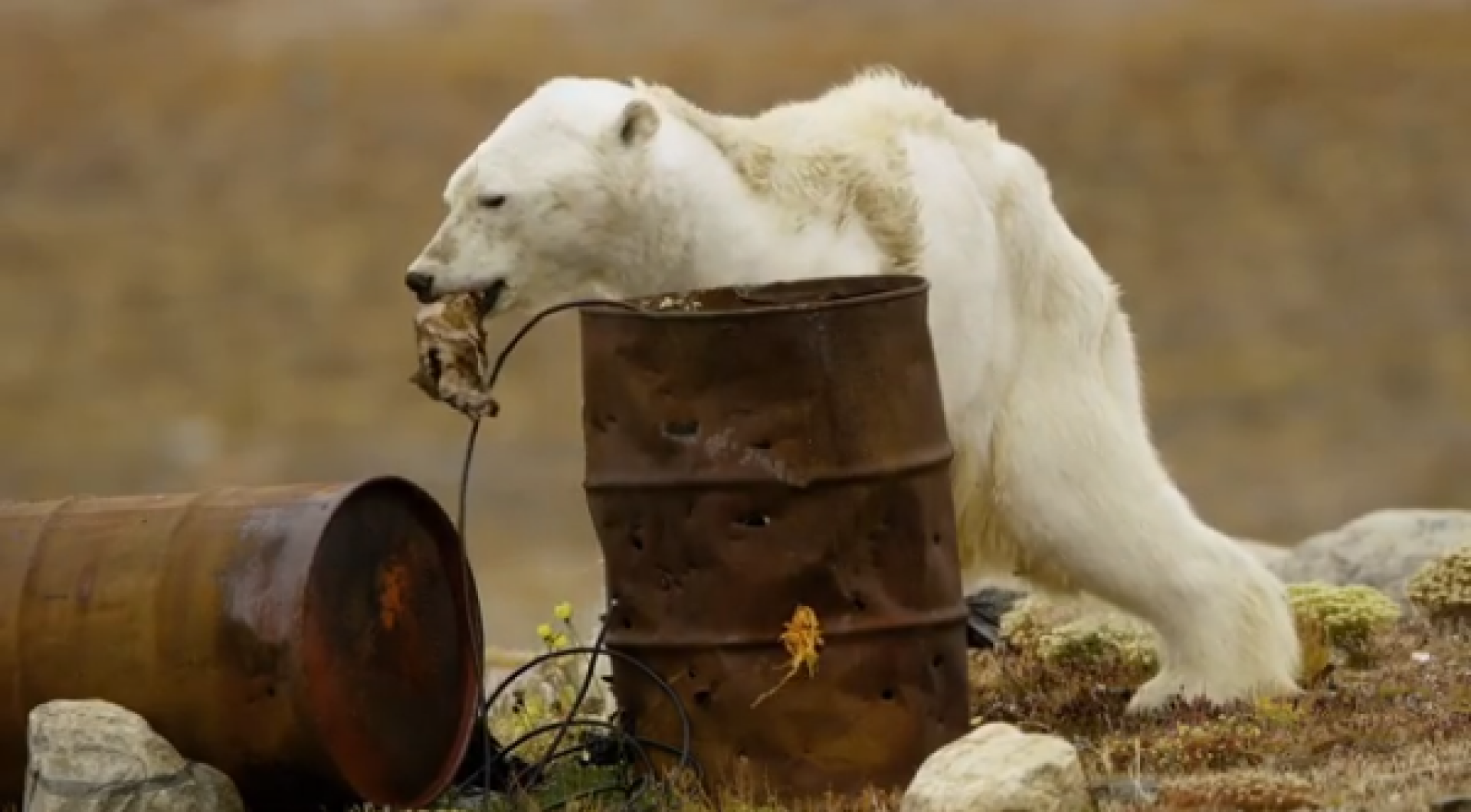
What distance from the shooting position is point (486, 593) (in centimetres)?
2014

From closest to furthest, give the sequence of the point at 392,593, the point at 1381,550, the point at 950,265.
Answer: the point at 392,593
the point at 950,265
the point at 1381,550

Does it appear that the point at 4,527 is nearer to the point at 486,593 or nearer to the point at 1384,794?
the point at 1384,794

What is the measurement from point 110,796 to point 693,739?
137cm

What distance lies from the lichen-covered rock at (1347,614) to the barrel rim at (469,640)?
3243 mm

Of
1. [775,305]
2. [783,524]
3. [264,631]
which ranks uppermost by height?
[775,305]

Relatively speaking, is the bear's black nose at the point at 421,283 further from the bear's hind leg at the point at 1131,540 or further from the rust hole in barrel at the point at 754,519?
the bear's hind leg at the point at 1131,540

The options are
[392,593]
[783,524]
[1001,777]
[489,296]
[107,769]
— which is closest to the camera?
[1001,777]

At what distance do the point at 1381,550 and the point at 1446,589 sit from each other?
202cm

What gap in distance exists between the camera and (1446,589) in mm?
9797

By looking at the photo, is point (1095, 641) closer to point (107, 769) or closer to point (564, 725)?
point (564, 725)

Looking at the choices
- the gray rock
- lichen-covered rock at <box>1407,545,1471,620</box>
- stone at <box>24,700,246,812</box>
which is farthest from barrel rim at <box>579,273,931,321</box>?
the gray rock

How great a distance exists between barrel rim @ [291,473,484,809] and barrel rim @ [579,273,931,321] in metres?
0.61

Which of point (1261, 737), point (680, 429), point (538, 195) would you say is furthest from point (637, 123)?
point (1261, 737)

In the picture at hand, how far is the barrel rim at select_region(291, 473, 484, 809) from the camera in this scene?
259 inches
